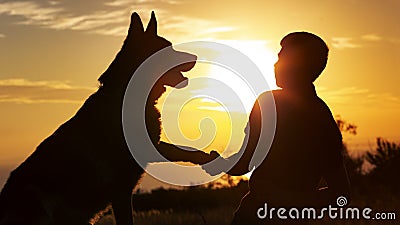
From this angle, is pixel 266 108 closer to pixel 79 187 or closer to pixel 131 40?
pixel 79 187

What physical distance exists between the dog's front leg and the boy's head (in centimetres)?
314

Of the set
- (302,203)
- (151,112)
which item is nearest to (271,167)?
(302,203)

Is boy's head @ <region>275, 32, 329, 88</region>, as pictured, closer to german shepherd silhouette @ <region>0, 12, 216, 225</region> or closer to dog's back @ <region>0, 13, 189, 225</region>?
german shepherd silhouette @ <region>0, 12, 216, 225</region>

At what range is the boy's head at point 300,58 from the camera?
392 cm

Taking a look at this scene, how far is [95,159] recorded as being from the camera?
6.61 metres

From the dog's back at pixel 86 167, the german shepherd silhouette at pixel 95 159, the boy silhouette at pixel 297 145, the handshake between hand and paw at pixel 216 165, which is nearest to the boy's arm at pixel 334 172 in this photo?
the boy silhouette at pixel 297 145

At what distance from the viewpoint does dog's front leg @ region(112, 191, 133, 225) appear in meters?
6.64

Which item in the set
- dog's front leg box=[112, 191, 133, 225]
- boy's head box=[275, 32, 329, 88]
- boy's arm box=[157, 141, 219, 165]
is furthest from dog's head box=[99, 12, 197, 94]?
boy's head box=[275, 32, 329, 88]

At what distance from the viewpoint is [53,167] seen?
6.33 meters

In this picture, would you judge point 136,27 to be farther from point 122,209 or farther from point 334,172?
point 334,172

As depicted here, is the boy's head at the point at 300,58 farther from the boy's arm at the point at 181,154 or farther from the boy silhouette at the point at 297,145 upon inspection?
the boy's arm at the point at 181,154

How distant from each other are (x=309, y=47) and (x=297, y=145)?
0.56 m

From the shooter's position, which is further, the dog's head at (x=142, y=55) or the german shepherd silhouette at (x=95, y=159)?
the dog's head at (x=142, y=55)

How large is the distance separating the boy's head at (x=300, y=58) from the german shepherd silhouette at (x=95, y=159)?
213 cm
